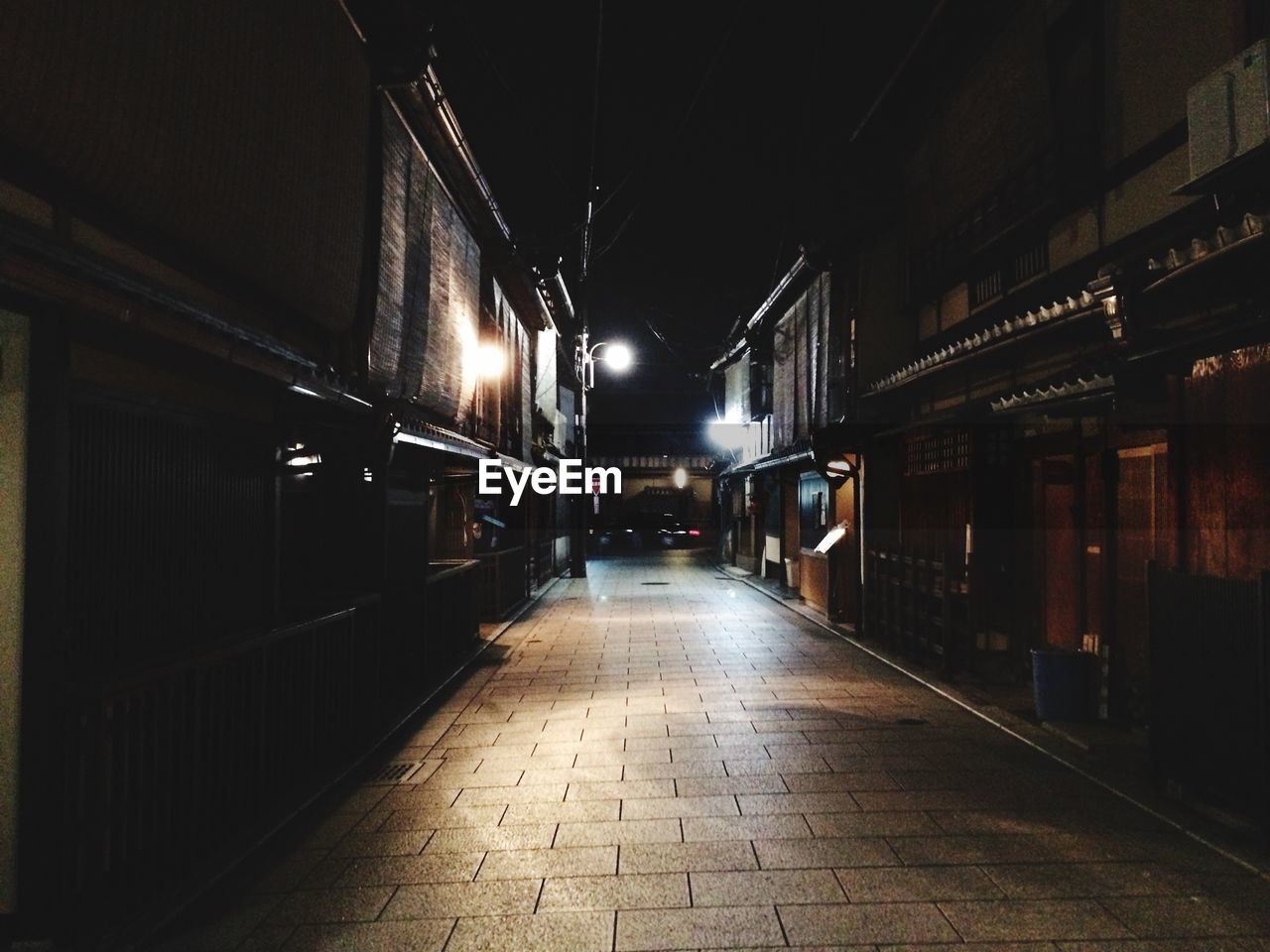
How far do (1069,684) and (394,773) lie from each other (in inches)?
322

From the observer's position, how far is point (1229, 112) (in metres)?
6.45

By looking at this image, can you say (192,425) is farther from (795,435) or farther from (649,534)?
(649,534)

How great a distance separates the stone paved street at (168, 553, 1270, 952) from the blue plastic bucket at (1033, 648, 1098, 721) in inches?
35.7

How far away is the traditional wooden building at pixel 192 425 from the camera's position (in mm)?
4277

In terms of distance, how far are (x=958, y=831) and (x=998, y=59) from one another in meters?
12.2

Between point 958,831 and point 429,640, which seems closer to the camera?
point 958,831

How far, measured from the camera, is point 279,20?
654 cm

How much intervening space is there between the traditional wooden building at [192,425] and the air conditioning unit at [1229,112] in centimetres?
872

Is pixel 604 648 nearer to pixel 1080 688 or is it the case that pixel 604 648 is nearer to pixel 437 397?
pixel 437 397

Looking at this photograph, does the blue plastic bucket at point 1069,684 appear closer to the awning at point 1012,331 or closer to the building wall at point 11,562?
the awning at point 1012,331

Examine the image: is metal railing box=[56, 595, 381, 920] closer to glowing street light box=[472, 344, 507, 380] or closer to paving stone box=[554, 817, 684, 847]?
paving stone box=[554, 817, 684, 847]

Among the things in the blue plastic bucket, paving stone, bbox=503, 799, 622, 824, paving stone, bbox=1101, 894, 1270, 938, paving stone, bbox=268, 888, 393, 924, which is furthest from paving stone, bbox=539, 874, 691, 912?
the blue plastic bucket

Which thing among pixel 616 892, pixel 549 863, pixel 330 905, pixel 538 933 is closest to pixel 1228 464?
pixel 616 892

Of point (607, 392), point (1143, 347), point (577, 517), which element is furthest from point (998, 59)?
point (607, 392)
